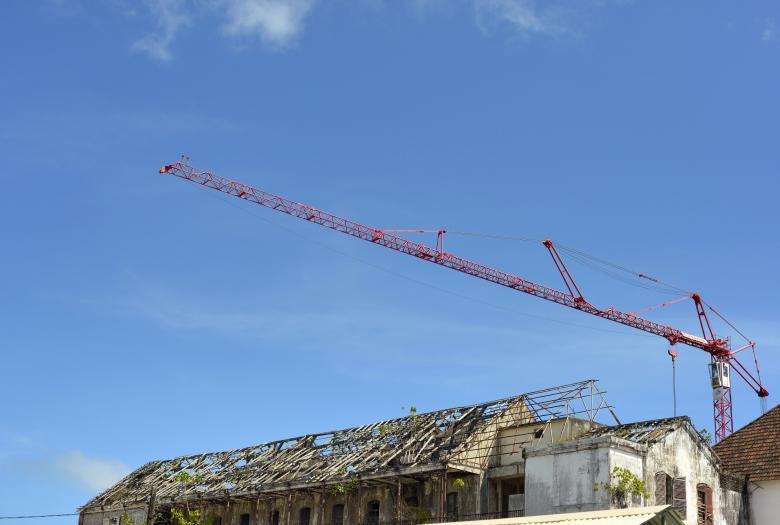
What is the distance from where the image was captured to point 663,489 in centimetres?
3478

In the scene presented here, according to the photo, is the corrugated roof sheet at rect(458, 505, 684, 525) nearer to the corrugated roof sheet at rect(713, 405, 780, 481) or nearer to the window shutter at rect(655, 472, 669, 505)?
the window shutter at rect(655, 472, 669, 505)

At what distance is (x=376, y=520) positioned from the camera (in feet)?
137

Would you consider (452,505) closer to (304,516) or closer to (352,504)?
(352,504)

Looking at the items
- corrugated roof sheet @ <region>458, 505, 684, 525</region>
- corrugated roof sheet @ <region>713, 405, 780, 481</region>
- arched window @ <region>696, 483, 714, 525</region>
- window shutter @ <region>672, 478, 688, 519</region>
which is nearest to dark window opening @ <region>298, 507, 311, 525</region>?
window shutter @ <region>672, 478, 688, 519</region>

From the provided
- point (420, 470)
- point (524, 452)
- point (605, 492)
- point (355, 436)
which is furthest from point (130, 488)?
point (605, 492)

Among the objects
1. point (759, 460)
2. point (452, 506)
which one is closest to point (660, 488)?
point (759, 460)

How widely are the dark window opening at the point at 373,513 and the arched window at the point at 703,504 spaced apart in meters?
12.9

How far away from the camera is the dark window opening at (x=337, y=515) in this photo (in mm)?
43206

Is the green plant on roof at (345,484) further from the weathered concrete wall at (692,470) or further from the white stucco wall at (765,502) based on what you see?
the white stucco wall at (765,502)

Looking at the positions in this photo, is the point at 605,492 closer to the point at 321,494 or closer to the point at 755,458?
the point at 755,458

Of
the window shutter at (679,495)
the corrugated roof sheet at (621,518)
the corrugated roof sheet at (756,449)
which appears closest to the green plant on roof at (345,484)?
the window shutter at (679,495)

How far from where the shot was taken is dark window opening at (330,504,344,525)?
43.2m

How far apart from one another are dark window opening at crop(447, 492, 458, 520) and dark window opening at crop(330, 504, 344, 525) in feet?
18.6

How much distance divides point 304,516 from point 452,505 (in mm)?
8539
